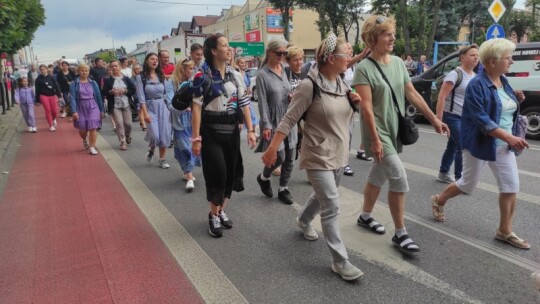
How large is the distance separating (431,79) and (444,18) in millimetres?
30221

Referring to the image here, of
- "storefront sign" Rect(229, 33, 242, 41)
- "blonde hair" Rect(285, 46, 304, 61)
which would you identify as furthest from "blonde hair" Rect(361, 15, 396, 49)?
"storefront sign" Rect(229, 33, 242, 41)

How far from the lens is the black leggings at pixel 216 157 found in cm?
390

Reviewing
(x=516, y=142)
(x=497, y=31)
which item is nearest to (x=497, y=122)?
(x=516, y=142)

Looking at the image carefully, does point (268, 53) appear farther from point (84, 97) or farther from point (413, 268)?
point (84, 97)

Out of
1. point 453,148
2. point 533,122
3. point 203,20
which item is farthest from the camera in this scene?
point 203,20

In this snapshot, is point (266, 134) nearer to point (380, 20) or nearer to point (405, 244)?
point (380, 20)

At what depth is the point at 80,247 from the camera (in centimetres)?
388

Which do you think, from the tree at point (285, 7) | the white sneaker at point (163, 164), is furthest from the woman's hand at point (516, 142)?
the tree at point (285, 7)

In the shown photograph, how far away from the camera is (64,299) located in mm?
3000

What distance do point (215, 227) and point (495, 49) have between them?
288 cm

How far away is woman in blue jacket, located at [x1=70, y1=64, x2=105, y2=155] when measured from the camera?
8.26 m

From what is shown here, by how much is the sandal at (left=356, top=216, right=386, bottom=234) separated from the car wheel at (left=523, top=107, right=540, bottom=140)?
6.51m

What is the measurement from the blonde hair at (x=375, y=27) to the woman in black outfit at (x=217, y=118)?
4.07 ft

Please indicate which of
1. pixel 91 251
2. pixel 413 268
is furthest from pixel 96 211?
pixel 413 268
